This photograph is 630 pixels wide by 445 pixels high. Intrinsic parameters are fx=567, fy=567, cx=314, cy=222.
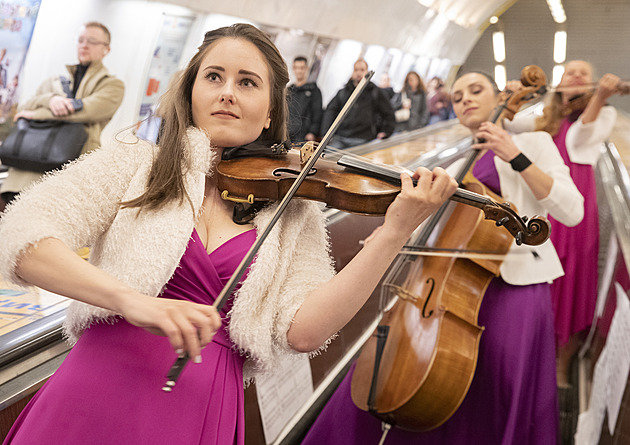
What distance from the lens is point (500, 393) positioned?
182 centimetres

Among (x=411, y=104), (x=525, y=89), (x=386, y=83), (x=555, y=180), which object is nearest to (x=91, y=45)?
(x=525, y=89)

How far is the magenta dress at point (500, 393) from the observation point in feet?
5.90

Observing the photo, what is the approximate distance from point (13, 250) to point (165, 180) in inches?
10.6

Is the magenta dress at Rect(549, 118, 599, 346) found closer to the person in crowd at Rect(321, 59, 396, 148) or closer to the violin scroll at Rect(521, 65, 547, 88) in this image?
the violin scroll at Rect(521, 65, 547, 88)

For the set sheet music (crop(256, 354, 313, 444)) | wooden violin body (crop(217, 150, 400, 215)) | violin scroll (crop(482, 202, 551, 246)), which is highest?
violin scroll (crop(482, 202, 551, 246))

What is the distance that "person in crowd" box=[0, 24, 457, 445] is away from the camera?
864mm

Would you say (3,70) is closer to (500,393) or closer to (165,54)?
(165,54)

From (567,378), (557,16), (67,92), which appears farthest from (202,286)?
(557,16)

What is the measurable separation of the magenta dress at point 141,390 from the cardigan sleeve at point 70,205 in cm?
15

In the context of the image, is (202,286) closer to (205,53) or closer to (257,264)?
(257,264)

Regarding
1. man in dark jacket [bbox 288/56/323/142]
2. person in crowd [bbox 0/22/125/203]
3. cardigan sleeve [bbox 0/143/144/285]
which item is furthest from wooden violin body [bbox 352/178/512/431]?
man in dark jacket [bbox 288/56/323/142]

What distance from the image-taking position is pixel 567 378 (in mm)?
3010

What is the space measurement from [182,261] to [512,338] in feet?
4.19

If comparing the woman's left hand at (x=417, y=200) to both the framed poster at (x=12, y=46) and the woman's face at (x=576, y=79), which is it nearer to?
the woman's face at (x=576, y=79)
